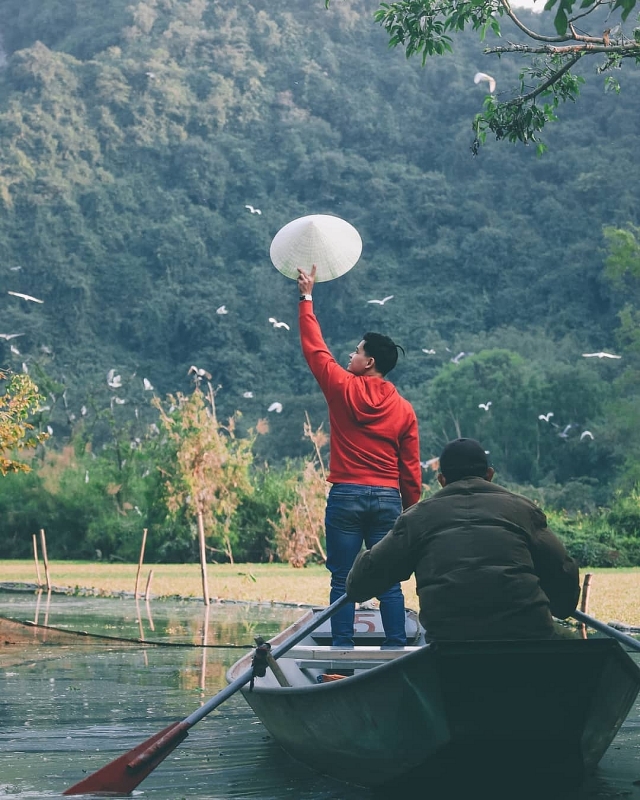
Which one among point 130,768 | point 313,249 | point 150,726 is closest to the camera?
point 130,768

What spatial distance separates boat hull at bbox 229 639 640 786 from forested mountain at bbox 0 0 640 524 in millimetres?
49733

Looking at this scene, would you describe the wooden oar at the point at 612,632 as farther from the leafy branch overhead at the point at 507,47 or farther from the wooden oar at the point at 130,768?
the leafy branch overhead at the point at 507,47

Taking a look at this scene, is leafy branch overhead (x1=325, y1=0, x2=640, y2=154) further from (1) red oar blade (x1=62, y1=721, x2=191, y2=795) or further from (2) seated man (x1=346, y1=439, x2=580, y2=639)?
(1) red oar blade (x1=62, y1=721, x2=191, y2=795)

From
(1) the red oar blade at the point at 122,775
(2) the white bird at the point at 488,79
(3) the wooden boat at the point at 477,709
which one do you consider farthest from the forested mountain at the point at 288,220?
(1) the red oar blade at the point at 122,775

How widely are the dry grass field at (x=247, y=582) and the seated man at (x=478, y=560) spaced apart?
9907mm

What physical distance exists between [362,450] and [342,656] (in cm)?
107

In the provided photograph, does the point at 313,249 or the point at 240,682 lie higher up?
the point at 313,249

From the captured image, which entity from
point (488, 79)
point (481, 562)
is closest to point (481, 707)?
point (481, 562)

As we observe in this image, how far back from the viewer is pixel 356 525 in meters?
7.51

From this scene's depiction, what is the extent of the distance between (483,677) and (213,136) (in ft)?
259

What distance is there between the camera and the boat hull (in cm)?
539

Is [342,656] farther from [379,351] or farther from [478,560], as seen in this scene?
[478,560]

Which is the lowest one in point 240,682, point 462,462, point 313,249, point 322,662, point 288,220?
point 240,682

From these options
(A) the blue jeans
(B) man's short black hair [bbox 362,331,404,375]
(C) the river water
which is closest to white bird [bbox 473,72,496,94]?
(C) the river water
